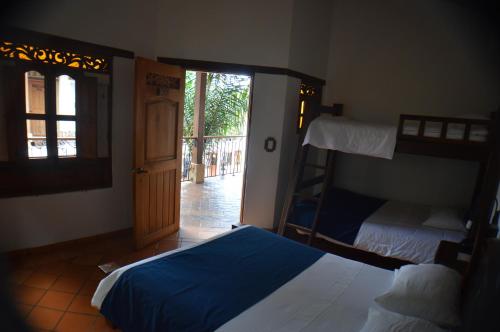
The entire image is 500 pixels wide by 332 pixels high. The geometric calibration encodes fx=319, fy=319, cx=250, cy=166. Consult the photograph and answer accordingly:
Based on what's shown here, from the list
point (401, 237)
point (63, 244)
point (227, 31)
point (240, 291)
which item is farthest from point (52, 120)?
point (401, 237)

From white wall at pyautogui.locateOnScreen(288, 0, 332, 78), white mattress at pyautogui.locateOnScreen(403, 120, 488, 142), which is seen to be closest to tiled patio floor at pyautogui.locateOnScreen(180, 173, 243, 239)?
white wall at pyautogui.locateOnScreen(288, 0, 332, 78)

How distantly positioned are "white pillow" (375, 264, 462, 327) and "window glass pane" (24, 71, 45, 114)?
10.00ft

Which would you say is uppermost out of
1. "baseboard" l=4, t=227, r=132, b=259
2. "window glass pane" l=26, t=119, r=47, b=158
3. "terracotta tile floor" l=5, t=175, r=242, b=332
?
"window glass pane" l=26, t=119, r=47, b=158

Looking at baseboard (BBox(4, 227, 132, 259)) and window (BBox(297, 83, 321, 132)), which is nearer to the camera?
baseboard (BBox(4, 227, 132, 259))

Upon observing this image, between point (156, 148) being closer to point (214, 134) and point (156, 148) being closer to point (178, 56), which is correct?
point (178, 56)

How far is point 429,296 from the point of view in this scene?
58.8 inches

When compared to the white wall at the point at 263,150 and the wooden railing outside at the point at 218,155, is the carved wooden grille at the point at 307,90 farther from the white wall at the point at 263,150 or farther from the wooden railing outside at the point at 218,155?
the wooden railing outside at the point at 218,155

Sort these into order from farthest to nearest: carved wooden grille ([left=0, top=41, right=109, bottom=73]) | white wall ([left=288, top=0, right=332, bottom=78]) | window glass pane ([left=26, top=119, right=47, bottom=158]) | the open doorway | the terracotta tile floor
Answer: the open doorway, white wall ([left=288, top=0, right=332, bottom=78]), window glass pane ([left=26, top=119, right=47, bottom=158]), carved wooden grille ([left=0, top=41, right=109, bottom=73]), the terracotta tile floor

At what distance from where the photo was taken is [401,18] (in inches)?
151

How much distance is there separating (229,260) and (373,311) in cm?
91

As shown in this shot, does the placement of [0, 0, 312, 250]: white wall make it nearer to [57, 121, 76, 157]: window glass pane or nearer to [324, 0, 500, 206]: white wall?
[57, 121, 76, 157]: window glass pane

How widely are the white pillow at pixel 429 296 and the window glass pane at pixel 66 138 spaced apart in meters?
2.93

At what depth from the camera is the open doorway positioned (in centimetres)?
595

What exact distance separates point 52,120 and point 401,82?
3885 millimetres
